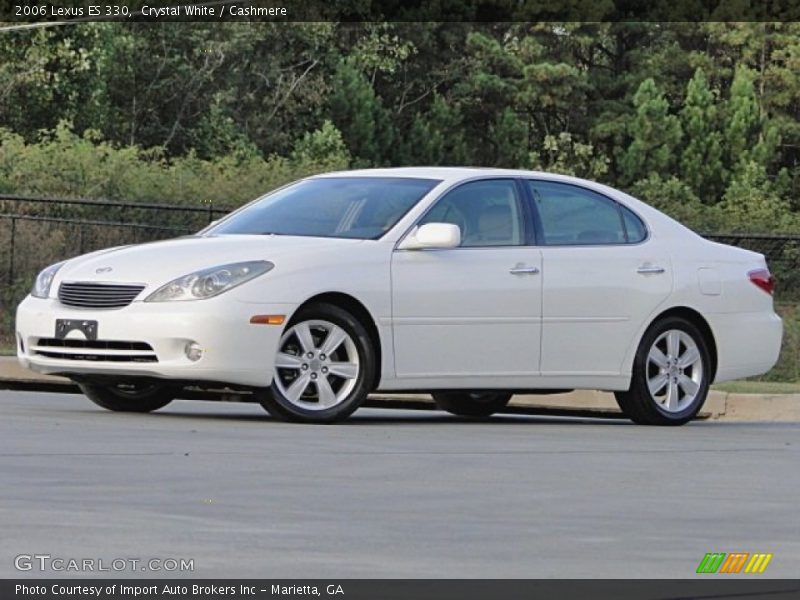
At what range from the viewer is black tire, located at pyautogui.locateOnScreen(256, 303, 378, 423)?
13.6 meters

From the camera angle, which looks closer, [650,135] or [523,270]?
[523,270]

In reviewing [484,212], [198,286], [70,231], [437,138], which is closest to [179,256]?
[198,286]

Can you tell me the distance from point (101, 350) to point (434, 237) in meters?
2.08

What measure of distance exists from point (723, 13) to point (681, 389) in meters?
46.4

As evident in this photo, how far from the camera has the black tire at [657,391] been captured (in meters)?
15.0

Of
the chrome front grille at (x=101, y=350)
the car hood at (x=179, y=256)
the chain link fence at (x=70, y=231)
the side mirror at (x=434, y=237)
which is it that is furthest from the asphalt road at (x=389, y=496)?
the chain link fence at (x=70, y=231)

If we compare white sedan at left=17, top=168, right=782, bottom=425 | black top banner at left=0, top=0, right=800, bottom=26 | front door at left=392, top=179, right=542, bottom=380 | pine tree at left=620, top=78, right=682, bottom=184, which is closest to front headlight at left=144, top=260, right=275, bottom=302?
white sedan at left=17, top=168, right=782, bottom=425

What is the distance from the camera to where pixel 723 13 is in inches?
2379

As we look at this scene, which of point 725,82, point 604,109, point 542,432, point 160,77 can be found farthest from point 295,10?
point 542,432

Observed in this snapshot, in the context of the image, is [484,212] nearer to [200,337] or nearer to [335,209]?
A: [335,209]

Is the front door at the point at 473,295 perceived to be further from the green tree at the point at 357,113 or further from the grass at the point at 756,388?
the green tree at the point at 357,113

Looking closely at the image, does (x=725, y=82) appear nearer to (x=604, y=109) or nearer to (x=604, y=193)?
(x=604, y=109)
